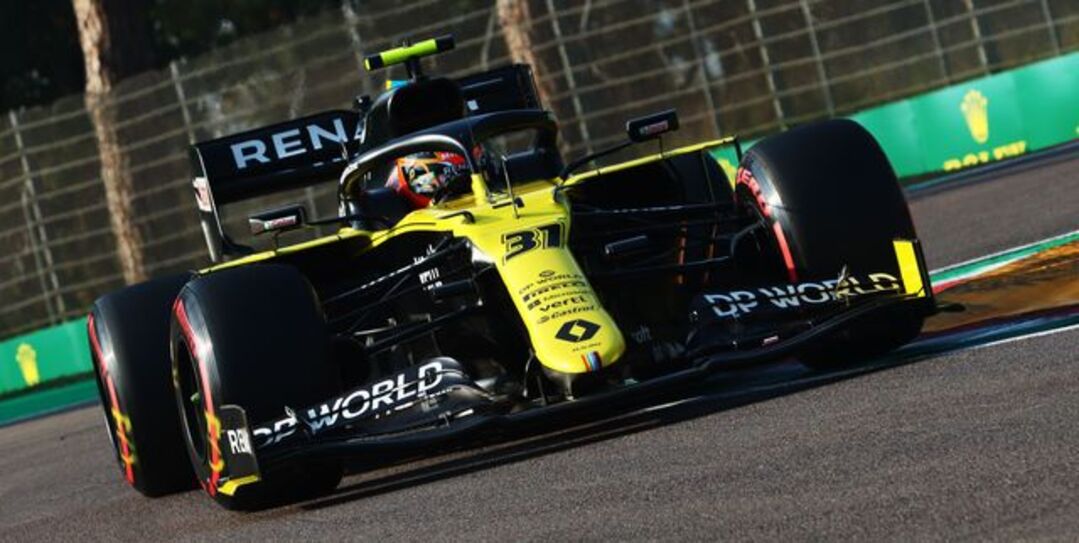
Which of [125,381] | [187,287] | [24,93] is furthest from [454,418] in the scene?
[24,93]

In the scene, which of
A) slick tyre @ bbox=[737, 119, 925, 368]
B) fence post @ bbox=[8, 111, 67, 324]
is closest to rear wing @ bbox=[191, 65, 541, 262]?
slick tyre @ bbox=[737, 119, 925, 368]

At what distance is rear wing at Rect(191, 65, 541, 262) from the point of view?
10688 millimetres

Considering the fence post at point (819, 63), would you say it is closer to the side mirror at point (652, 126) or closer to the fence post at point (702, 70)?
the fence post at point (702, 70)

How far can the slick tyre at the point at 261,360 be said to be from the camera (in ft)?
23.7

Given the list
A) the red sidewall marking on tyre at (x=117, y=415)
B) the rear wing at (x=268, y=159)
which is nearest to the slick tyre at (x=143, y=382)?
the red sidewall marking on tyre at (x=117, y=415)

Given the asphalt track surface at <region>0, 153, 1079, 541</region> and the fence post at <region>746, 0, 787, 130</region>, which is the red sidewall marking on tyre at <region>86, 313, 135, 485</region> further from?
the fence post at <region>746, 0, 787, 130</region>

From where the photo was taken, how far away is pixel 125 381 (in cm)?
836

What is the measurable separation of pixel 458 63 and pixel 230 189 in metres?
10.2

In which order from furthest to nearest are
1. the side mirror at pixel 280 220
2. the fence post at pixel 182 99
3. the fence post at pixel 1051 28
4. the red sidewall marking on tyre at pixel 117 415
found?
the fence post at pixel 182 99
the fence post at pixel 1051 28
the red sidewall marking on tyre at pixel 117 415
the side mirror at pixel 280 220

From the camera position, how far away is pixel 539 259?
297 inches

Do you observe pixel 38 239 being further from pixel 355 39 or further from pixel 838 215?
pixel 838 215

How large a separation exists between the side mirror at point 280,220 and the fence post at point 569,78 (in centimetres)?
1272

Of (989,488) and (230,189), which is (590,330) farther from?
(230,189)

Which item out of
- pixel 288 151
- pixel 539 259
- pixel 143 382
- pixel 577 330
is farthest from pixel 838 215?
pixel 288 151
